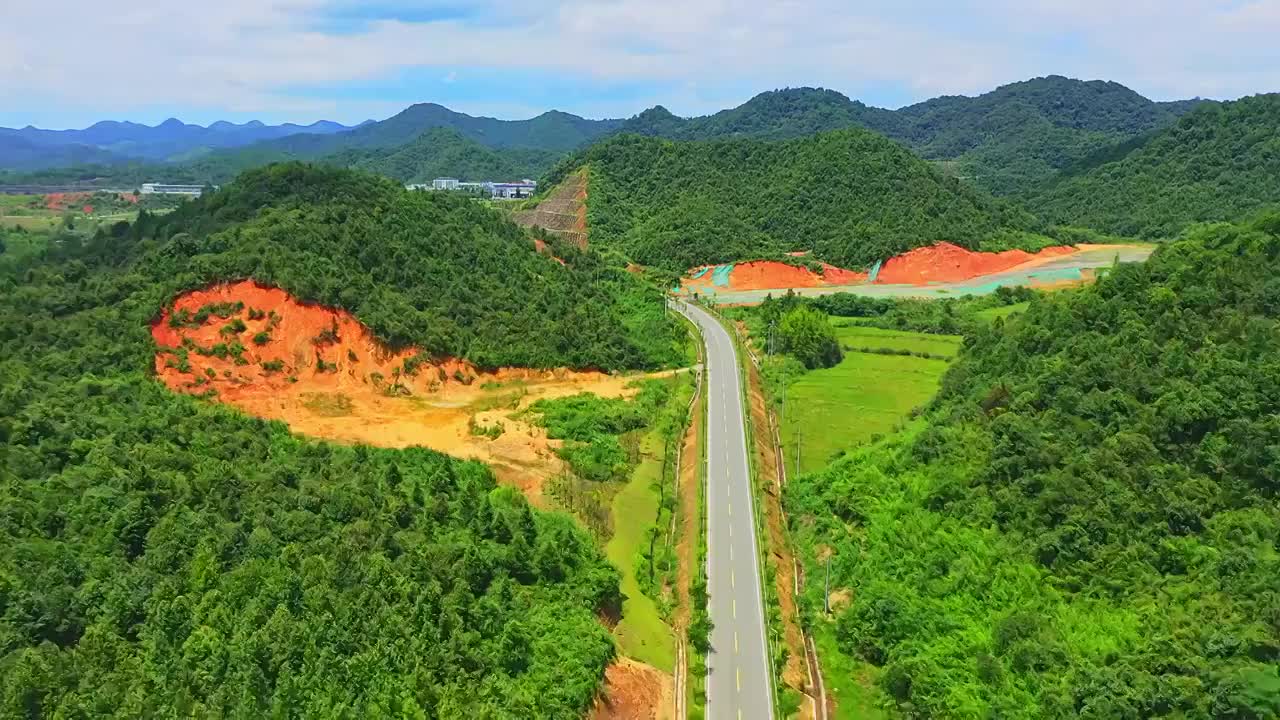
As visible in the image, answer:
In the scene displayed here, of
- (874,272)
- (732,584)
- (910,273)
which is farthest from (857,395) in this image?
(910,273)

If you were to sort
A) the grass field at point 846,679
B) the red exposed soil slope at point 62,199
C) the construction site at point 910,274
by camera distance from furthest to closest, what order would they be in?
1. the red exposed soil slope at point 62,199
2. the construction site at point 910,274
3. the grass field at point 846,679

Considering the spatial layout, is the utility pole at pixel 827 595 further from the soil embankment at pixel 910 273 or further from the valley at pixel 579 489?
the soil embankment at pixel 910 273

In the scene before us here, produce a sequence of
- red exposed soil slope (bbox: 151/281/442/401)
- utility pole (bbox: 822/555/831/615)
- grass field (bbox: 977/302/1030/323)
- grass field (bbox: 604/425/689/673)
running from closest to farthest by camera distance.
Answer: grass field (bbox: 604/425/689/673) → utility pole (bbox: 822/555/831/615) → red exposed soil slope (bbox: 151/281/442/401) → grass field (bbox: 977/302/1030/323)

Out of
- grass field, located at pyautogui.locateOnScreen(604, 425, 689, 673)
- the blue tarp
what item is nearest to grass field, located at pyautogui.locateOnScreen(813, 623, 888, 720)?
grass field, located at pyautogui.locateOnScreen(604, 425, 689, 673)

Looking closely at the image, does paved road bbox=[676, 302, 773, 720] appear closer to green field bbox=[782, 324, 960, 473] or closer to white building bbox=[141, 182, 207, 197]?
green field bbox=[782, 324, 960, 473]

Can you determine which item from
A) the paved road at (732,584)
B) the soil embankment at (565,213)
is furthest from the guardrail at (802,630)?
the soil embankment at (565,213)
